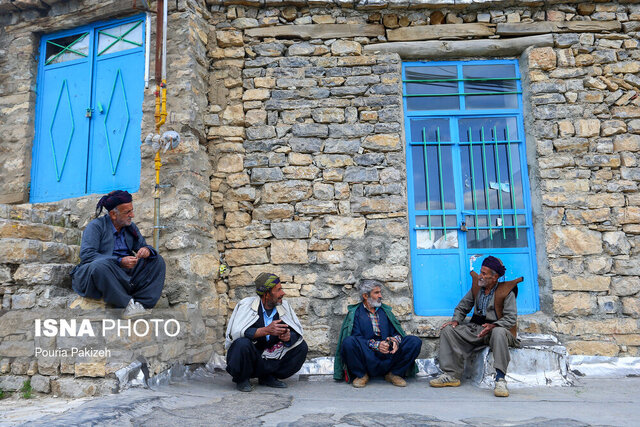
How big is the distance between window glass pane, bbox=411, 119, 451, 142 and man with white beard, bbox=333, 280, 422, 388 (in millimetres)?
1747

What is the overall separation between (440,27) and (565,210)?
7.72ft

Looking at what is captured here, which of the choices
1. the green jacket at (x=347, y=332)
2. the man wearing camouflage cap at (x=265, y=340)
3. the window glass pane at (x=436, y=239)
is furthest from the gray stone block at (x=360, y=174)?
the man wearing camouflage cap at (x=265, y=340)

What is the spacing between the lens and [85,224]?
498cm

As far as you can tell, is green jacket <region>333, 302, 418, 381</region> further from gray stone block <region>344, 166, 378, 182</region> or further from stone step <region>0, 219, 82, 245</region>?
stone step <region>0, 219, 82, 245</region>

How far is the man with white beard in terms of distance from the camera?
177 inches

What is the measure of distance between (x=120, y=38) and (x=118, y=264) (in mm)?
2876

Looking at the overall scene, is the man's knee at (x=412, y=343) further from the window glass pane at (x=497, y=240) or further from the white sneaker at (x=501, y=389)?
the window glass pane at (x=497, y=240)

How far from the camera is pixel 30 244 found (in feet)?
13.6

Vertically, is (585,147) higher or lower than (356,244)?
higher

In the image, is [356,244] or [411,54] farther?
[411,54]

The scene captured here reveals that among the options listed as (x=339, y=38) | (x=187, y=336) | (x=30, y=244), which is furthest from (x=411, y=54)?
(x=30, y=244)

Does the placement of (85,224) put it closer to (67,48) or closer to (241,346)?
(241,346)

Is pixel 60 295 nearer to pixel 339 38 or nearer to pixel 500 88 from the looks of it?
pixel 339 38

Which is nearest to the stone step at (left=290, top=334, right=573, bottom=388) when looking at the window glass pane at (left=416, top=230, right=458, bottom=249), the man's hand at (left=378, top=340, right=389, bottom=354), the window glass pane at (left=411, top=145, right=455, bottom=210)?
the man's hand at (left=378, top=340, right=389, bottom=354)
